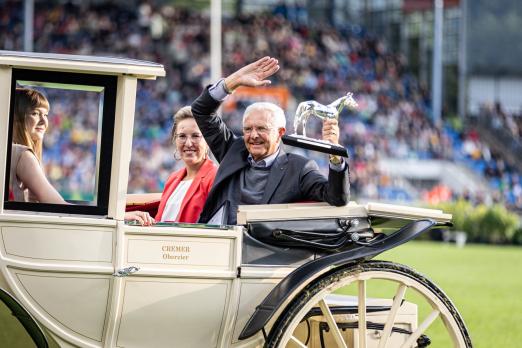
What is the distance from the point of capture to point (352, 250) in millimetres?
5262

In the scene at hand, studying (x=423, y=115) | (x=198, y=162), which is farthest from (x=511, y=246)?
(x=198, y=162)

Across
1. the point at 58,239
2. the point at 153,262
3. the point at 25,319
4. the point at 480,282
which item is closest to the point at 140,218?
the point at 153,262

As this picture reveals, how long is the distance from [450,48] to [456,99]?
2669mm

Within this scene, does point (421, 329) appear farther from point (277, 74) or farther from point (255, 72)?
point (277, 74)

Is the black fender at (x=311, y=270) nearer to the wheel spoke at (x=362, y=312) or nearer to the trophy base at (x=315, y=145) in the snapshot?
the wheel spoke at (x=362, y=312)

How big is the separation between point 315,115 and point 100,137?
1.10 metres

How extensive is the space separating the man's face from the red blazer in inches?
21.3

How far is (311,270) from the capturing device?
16.9 feet

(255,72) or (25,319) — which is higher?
(255,72)

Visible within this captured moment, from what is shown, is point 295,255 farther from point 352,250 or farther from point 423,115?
point 423,115

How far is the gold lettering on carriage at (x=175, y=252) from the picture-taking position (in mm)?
5121

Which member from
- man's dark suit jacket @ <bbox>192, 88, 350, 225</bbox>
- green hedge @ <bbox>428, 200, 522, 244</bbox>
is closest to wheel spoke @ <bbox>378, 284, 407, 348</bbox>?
man's dark suit jacket @ <bbox>192, 88, 350, 225</bbox>

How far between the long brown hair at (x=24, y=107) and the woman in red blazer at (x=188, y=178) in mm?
1341

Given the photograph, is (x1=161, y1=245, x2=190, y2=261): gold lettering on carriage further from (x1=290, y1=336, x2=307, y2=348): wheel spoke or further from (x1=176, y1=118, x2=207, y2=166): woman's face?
(x1=176, y1=118, x2=207, y2=166): woman's face
